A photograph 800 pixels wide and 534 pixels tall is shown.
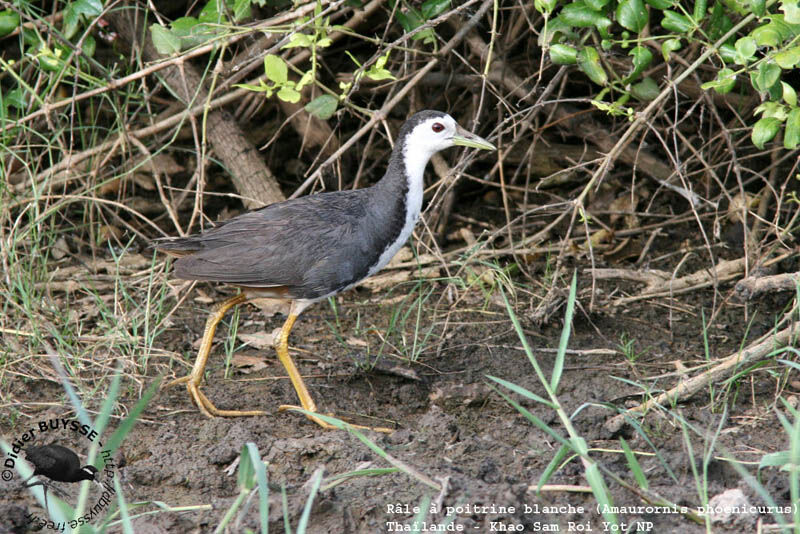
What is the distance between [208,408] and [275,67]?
1619mm

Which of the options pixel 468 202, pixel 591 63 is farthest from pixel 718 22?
pixel 468 202

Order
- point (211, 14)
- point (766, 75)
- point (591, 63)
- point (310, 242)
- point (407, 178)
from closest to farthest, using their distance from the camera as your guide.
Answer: point (766, 75), point (591, 63), point (310, 242), point (407, 178), point (211, 14)

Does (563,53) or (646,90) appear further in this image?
(646,90)

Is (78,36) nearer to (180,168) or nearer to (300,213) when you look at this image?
(180,168)

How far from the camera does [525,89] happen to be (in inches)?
221

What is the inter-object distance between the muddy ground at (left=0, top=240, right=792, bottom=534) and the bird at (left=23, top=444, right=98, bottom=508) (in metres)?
0.06

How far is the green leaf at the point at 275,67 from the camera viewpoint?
13.8 feet

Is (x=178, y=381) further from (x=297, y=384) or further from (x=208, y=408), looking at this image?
(x=297, y=384)

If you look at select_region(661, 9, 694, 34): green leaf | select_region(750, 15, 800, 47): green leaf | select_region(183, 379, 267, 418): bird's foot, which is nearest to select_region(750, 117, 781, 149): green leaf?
select_region(750, 15, 800, 47): green leaf

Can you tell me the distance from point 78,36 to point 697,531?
4.28 metres

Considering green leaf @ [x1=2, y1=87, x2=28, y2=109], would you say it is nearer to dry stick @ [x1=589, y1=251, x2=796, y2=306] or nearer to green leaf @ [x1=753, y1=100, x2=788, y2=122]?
dry stick @ [x1=589, y1=251, x2=796, y2=306]

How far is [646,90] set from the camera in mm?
4688

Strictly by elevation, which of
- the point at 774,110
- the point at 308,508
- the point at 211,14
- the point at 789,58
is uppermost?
the point at 211,14

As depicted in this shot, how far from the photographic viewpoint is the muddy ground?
3.12m
